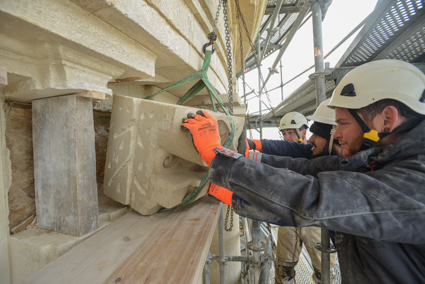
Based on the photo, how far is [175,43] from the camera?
1295mm

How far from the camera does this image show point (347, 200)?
2.67 feet

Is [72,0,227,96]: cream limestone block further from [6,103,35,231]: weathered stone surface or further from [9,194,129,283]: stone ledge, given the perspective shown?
[9,194,129,283]: stone ledge

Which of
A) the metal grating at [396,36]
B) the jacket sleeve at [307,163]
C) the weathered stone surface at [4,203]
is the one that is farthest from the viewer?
the jacket sleeve at [307,163]

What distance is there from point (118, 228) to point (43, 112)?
0.80 metres

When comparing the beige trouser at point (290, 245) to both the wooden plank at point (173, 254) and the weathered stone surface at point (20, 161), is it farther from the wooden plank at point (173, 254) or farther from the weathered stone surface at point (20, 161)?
the weathered stone surface at point (20, 161)

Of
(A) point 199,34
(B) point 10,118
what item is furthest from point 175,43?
(B) point 10,118

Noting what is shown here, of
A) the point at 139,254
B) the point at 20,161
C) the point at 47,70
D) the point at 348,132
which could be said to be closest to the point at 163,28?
the point at 47,70

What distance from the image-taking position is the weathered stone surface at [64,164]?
1.03 meters

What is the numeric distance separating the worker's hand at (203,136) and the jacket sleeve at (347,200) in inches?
10.8

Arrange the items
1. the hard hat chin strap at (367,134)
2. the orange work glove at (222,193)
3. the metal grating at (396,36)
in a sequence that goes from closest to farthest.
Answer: the hard hat chin strap at (367,134)
the orange work glove at (222,193)
the metal grating at (396,36)

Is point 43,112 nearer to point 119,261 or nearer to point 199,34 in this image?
point 119,261

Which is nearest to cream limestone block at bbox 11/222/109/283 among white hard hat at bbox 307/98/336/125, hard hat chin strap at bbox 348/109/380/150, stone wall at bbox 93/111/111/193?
stone wall at bbox 93/111/111/193

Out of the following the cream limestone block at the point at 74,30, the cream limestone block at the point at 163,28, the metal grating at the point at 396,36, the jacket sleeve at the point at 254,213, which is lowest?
the jacket sleeve at the point at 254,213

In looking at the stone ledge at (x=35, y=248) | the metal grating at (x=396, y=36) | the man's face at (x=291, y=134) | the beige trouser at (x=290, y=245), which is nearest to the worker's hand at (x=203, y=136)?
the stone ledge at (x=35, y=248)
